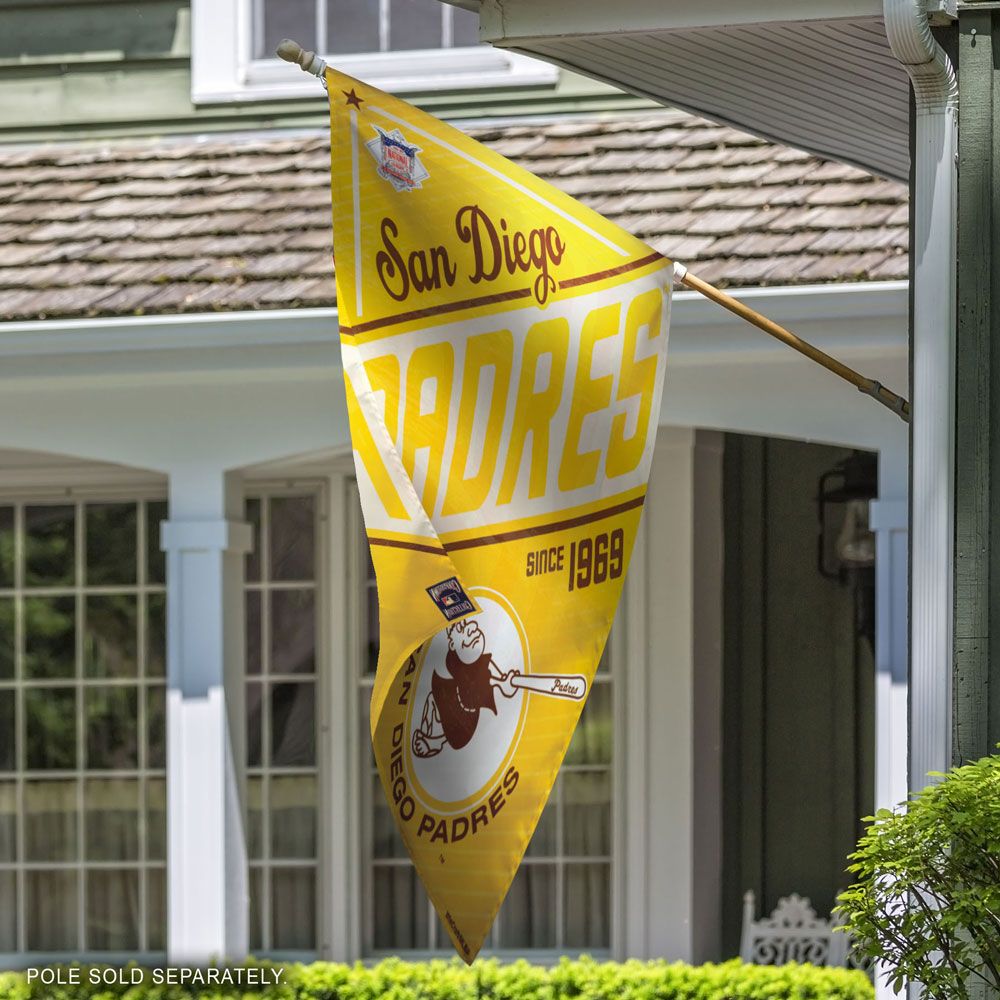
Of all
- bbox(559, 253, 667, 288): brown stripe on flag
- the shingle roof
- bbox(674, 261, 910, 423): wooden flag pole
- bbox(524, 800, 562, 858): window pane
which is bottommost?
bbox(524, 800, 562, 858): window pane

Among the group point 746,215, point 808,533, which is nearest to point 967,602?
point 746,215

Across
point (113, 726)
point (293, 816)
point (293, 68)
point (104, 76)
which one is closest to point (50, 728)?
point (113, 726)

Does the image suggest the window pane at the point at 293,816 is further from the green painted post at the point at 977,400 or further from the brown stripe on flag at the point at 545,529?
the green painted post at the point at 977,400

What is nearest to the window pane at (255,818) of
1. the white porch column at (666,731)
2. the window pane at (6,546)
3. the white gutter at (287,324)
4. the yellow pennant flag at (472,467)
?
the window pane at (6,546)

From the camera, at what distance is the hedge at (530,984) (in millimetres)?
7281

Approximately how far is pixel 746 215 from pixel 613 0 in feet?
9.33

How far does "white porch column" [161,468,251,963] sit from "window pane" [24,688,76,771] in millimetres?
1777

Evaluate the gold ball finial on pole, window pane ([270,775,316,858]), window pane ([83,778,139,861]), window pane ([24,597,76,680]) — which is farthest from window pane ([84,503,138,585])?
the gold ball finial on pole

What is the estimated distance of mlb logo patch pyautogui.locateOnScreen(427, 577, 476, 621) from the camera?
382 cm

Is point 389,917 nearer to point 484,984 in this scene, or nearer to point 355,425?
point 484,984

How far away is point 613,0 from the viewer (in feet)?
13.5

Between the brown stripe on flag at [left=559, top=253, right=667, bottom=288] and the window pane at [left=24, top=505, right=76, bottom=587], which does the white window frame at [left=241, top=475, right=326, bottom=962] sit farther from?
the brown stripe on flag at [left=559, top=253, right=667, bottom=288]

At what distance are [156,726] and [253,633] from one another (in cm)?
67

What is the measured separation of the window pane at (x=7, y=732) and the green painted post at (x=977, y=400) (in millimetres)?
6058
